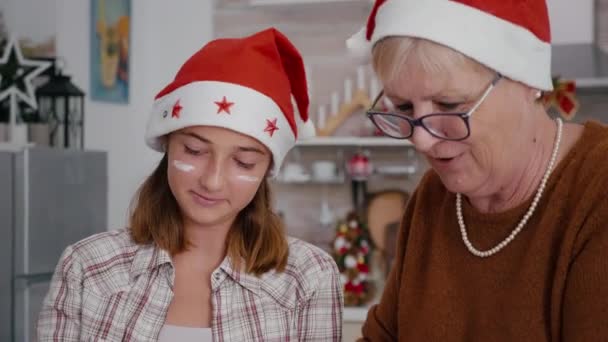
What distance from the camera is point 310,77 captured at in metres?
3.67

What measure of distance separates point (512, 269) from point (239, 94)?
62 centimetres

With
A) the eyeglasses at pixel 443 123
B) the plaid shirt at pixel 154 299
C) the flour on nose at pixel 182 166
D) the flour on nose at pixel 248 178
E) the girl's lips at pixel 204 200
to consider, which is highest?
the eyeglasses at pixel 443 123

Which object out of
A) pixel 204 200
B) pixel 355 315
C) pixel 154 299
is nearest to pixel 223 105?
pixel 204 200

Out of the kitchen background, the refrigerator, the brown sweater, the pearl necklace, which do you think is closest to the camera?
the brown sweater

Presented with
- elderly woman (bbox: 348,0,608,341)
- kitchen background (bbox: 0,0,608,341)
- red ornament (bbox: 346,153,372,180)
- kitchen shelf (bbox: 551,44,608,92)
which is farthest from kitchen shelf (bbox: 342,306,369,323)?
elderly woman (bbox: 348,0,608,341)

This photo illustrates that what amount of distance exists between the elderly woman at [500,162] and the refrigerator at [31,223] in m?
1.61

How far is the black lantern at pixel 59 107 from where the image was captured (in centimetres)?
286

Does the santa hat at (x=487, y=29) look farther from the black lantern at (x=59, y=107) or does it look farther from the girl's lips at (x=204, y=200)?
the black lantern at (x=59, y=107)

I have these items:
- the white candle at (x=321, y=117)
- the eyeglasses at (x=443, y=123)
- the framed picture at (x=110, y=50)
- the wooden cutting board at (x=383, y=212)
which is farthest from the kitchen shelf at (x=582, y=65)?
the eyeglasses at (x=443, y=123)

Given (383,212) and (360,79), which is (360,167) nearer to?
(383,212)

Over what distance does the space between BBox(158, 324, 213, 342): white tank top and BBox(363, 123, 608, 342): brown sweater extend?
1.10 feet

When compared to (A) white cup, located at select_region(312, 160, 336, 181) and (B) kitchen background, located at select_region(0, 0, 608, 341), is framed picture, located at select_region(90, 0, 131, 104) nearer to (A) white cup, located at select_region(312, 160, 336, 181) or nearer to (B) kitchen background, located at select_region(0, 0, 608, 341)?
(B) kitchen background, located at select_region(0, 0, 608, 341)

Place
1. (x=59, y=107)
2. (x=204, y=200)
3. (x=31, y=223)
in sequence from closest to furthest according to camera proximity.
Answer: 1. (x=204, y=200)
2. (x=31, y=223)
3. (x=59, y=107)

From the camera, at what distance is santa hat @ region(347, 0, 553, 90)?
3.35ft
